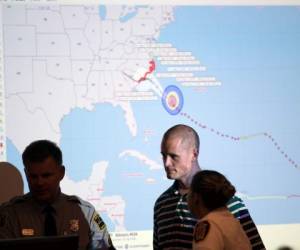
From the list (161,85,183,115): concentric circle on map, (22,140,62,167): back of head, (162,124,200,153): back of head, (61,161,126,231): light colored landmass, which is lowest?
(61,161,126,231): light colored landmass

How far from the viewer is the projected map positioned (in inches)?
141

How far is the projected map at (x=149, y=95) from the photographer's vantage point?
3.59 meters

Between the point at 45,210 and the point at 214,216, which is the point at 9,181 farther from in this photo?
the point at 214,216

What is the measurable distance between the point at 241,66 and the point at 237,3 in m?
0.44

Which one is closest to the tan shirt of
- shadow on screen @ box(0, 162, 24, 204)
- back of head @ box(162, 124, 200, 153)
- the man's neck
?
the man's neck

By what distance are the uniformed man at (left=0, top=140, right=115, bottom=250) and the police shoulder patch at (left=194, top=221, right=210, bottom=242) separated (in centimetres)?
62

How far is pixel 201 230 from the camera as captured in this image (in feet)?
7.30

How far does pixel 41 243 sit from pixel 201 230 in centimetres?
62

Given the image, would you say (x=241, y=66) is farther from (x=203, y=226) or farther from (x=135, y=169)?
(x=203, y=226)

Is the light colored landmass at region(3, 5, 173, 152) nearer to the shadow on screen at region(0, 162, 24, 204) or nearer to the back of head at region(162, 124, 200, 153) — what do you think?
the shadow on screen at region(0, 162, 24, 204)

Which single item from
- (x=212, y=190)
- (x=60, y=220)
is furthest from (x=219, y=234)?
(x=60, y=220)

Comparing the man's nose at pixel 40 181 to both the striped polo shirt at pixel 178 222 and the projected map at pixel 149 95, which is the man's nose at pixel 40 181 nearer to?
the striped polo shirt at pixel 178 222

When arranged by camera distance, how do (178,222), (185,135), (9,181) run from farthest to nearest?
(9,181), (185,135), (178,222)

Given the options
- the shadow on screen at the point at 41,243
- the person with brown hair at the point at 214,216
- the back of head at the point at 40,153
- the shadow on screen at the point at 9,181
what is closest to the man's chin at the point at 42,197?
the back of head at the point at 40,153
